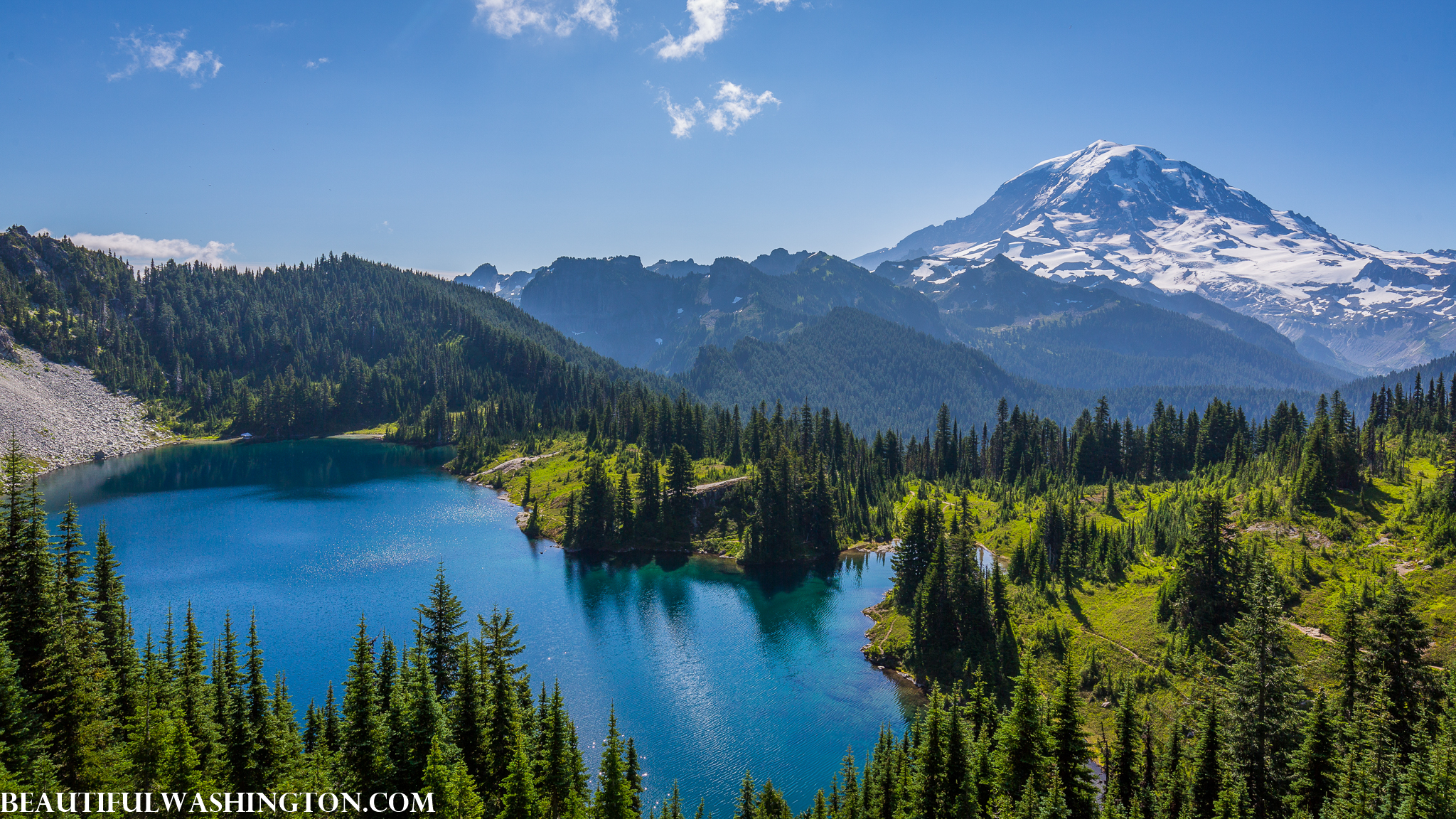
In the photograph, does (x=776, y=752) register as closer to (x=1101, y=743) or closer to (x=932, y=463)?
(x=1101, y=743)

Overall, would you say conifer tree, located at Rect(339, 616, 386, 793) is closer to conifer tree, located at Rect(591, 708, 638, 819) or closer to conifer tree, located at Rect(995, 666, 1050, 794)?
conifer tree, located at Rect(591, 708, 638, 819)

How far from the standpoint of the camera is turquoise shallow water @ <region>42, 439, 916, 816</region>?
70812 millimetres

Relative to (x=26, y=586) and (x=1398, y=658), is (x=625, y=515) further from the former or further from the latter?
(x=1398, y=658)

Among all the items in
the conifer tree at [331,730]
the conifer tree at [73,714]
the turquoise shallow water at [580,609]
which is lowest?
the turquoise shallow water at [580,609]

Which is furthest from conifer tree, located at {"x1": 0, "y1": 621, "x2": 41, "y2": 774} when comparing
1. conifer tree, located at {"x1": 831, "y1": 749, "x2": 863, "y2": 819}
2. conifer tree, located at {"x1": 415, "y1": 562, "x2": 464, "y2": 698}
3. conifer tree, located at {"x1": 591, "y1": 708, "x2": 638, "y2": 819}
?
conifer tree, located at {"x1": 831, "y1": 749, "x2": 863, "y2": 819}

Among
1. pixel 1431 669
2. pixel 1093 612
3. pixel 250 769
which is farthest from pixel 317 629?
pixel 1431 669

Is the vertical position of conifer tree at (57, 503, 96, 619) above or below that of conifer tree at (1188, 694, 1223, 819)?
above

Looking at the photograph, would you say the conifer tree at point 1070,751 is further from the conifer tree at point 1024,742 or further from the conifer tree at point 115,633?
the conifer tree at point 115,633

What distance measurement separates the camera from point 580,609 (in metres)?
103

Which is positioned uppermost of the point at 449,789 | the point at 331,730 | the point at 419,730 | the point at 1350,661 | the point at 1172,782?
the point at 419,730

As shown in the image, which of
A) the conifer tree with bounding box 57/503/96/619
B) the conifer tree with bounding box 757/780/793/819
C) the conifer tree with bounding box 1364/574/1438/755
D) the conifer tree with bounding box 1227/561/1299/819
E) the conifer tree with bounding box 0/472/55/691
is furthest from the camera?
the conifer tree with bounding box 1364/574/1438/755

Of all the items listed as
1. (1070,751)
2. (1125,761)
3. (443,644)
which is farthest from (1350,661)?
(443,644)

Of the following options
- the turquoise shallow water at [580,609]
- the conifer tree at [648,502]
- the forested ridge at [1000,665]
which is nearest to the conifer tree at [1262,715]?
the forested ridge at [1000,665]

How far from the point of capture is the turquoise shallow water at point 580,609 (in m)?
70.8
